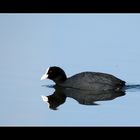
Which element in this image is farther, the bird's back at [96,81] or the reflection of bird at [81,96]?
the bird's back at [96,81]

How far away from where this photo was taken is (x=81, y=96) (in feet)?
36.3

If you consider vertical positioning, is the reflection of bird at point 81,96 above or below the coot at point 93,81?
below

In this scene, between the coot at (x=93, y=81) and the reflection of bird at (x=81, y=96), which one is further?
the coot at (x=93, y=81)

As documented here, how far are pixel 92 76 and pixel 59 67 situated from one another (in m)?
1.11

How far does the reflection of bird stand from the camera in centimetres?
1058

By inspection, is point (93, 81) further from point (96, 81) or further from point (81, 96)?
point (81, 96)

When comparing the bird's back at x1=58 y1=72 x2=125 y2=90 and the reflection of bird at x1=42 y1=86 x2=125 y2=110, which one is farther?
the bird's back at x1=58 y1=72 x2=125 y2=90

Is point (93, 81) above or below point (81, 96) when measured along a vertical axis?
above

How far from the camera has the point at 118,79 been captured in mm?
11398

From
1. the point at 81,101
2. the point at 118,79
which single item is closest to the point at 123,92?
the point at 118,79

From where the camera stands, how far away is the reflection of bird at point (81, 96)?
10.6m

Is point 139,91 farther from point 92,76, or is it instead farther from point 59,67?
point 59,67

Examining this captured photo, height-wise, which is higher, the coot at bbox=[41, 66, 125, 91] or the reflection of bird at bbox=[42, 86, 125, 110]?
the coot at bbox=[41, 66, 125, 91]

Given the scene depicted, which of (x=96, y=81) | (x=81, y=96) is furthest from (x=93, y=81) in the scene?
(x=81, y=96)
